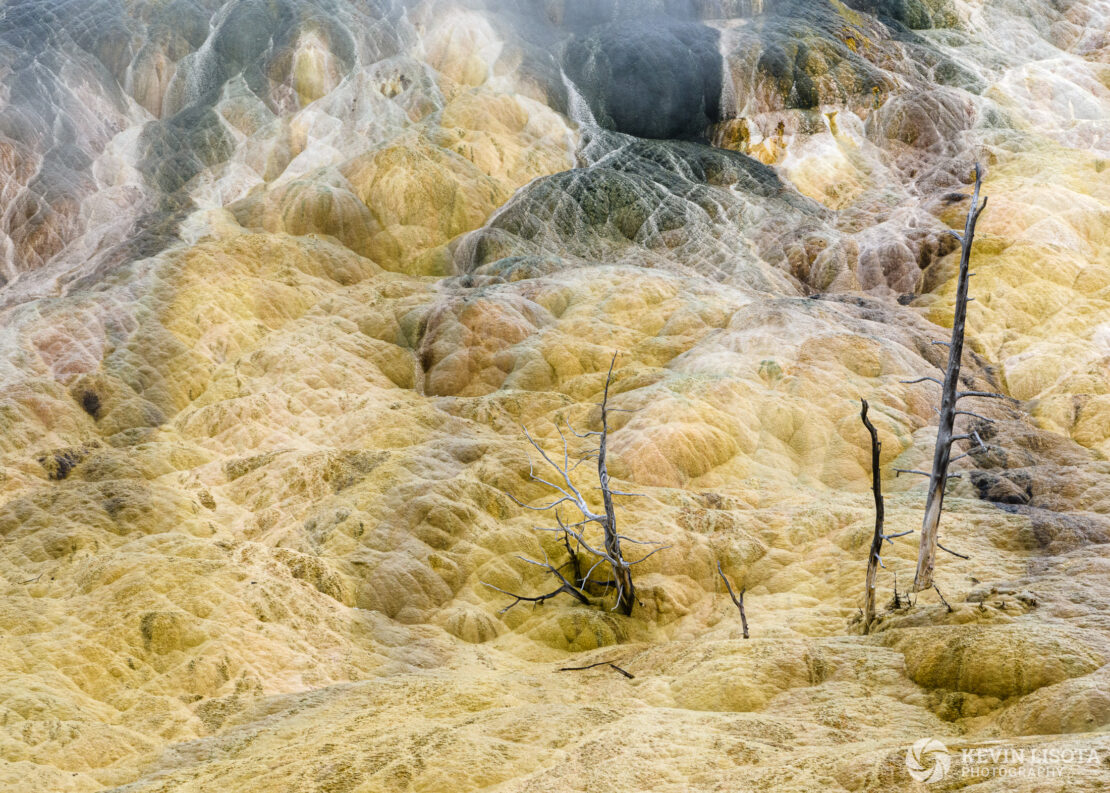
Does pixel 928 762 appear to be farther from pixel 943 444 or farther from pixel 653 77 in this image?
pixel 653 77

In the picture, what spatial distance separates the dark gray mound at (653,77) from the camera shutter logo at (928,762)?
3316cm

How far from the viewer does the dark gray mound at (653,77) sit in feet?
125

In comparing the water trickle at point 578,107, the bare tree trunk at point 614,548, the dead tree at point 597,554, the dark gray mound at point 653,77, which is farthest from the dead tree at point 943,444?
the water trickle at point 578,107

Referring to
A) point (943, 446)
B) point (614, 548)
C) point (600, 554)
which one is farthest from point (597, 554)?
point (943, 446)

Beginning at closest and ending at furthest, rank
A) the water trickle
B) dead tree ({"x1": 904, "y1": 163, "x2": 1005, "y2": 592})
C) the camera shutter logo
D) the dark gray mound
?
the camera shutter logo < dead tree ({"x1": 904, "y1": 163, "x2": 1005, "y2": 592}) < the water trickle < the dark gray mound

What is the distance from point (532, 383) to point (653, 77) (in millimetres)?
21218

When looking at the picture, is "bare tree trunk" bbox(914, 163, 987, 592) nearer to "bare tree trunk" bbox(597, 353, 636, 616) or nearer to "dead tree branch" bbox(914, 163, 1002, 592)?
"dead tree branch" bbox(914, 163, 1002, 592)

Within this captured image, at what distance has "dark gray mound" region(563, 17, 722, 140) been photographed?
3809 centimetres

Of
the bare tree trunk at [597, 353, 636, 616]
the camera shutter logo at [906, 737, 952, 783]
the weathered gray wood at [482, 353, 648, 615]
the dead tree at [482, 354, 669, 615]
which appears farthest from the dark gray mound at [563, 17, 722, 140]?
the camera shutter logo at [906, 737, 952, 783]

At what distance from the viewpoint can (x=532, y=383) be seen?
2380cm

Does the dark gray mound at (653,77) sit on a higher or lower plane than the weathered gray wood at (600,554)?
higher

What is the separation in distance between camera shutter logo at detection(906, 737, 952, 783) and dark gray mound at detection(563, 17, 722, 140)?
33157mm

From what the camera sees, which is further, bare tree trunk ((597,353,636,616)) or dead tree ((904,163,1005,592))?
bare tree trunk ((597,353,636,616))

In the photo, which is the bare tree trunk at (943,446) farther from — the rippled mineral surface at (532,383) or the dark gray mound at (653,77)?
the dark gray mound at (653,77)
